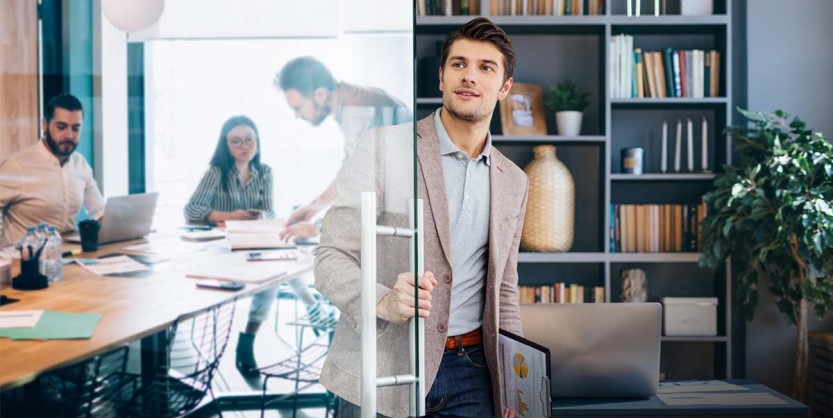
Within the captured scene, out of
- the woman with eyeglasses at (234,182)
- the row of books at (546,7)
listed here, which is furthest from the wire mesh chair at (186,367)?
the row of books at (546,7)

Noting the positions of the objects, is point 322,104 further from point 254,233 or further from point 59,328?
point 59,328

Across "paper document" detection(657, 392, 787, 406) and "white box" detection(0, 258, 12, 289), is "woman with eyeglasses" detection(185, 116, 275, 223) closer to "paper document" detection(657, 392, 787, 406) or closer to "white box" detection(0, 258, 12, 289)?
"white box" detection(0, 258, 12, 289)

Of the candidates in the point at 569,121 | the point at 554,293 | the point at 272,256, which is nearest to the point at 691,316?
the point at 554,293

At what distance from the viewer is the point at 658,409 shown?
2.20m

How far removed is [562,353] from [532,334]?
0.34 ft

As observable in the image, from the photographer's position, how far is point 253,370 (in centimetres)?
101

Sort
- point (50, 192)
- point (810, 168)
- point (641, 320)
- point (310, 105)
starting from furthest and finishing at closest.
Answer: point (810, 168) < point (641, 320) < point (310, 105) < point (50, 192)

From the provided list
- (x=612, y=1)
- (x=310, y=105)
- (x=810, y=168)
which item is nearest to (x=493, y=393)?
(x=310, y=105)

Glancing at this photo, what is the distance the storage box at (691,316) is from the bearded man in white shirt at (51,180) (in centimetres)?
361

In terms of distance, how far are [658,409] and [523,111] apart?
2.23 metres

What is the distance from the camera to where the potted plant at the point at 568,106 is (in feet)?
13.2

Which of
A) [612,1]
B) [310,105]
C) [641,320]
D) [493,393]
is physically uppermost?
[612,1]

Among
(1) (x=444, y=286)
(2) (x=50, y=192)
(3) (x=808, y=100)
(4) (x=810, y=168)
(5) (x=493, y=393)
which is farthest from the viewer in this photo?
(3) (x=808, y=100)

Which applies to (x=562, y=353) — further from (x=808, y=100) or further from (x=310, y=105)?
(x=808, y=100)
